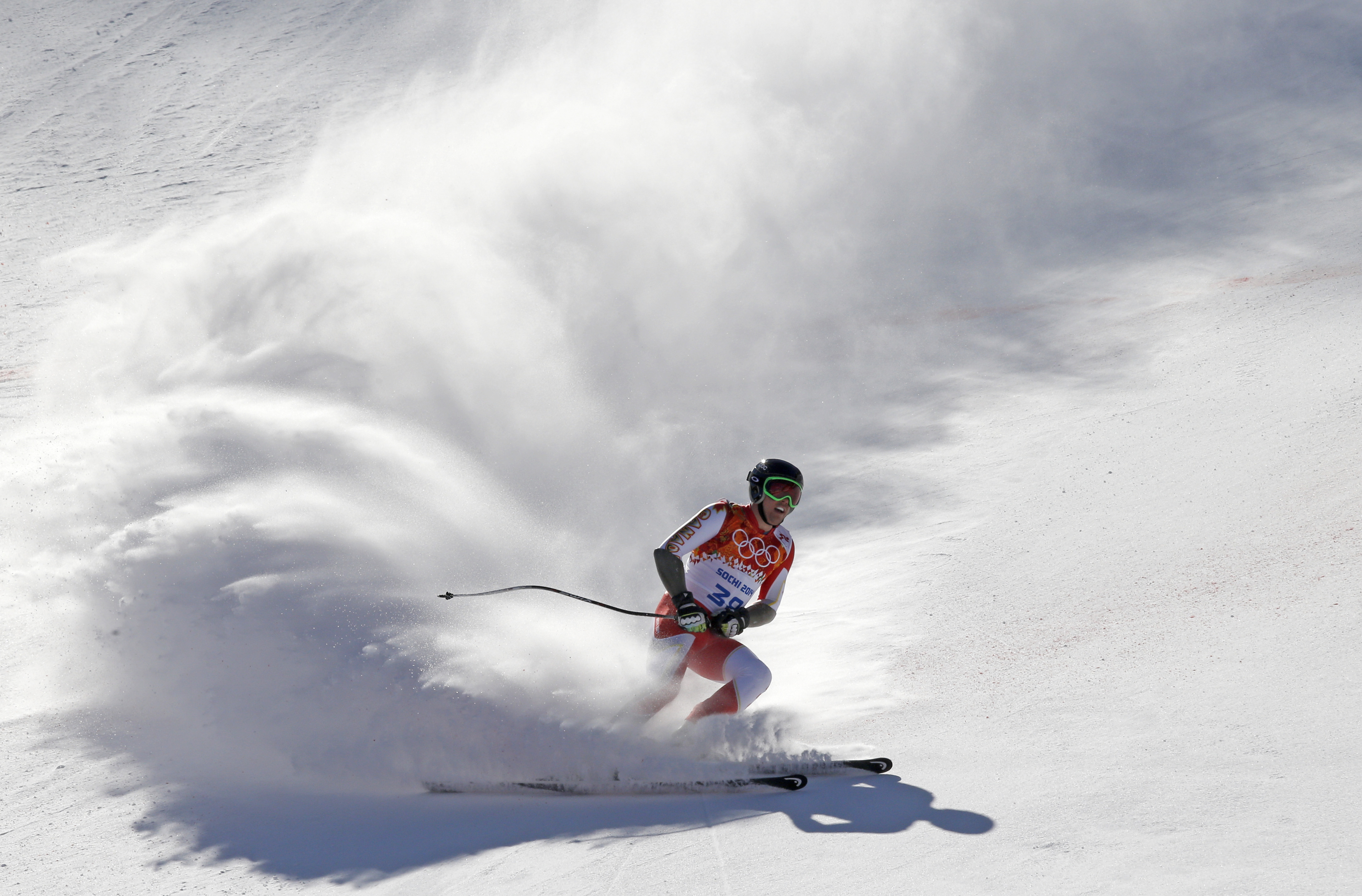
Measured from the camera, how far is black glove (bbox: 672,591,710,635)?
14.2ft

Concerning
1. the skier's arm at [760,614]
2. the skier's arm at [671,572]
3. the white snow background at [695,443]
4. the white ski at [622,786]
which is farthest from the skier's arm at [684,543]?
the white ski at [622,786]

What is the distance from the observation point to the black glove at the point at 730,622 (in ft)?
14.3

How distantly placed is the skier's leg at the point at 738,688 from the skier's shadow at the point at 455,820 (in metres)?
0.42

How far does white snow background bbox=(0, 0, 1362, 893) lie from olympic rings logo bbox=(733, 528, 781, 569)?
74cm

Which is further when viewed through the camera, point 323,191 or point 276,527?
point 323,191

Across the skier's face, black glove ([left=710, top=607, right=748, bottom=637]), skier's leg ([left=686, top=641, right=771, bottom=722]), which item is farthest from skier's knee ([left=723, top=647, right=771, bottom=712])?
the skier's face

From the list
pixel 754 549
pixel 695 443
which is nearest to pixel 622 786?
pixel 754 549

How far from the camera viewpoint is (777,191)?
13969mm

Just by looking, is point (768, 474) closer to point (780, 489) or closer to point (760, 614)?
point (780, 489)

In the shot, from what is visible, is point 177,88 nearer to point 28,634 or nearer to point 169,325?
point 169,325

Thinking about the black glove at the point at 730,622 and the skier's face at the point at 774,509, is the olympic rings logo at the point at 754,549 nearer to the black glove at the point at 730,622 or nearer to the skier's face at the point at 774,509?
the skier's face at the point at 774,509

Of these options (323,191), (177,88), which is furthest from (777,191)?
(177,88)

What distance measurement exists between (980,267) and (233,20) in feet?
49.8

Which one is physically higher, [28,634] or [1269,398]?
[1269,398]
